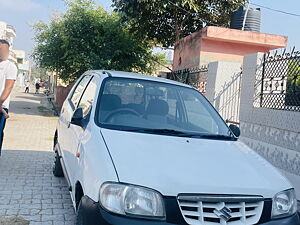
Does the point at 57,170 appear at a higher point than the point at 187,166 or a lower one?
lower

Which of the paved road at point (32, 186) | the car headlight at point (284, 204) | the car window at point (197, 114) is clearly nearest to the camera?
the car headlight at point (284, 204)

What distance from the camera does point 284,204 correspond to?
2.54 meters

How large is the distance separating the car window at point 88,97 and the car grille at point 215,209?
5.27 feet

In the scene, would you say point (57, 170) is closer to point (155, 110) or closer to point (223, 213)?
point (155, 110)

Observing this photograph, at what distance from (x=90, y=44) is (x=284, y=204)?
38.5 feet

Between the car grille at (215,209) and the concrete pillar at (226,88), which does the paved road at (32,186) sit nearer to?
the car grille at (215,209)

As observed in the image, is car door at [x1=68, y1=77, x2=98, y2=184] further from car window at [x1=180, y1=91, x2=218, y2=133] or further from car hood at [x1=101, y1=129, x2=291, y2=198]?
car window at [x1=180, y1=91, x2=218, y2=133]

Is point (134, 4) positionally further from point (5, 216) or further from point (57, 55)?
point (5, 216)

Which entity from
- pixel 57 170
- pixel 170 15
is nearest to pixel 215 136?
pixel 57 170

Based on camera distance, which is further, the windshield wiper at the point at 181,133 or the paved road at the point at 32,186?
the paved road at the point at 32,186

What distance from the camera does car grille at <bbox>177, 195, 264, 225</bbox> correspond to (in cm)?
219

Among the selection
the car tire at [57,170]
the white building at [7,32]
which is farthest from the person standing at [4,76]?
the white building at [7,32]

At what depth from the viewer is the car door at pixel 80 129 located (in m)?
3.10

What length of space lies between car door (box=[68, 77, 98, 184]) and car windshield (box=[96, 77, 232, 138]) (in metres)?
0.16
